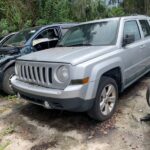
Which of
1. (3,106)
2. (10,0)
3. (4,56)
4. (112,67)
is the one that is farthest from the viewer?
(10,0)

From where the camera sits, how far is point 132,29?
5.61m

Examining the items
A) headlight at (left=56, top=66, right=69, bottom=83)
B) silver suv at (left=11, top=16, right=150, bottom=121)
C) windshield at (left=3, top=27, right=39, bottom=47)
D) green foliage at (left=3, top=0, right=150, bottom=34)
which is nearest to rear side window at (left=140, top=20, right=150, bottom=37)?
silver suv at (left=11, top=16, right=150, bottom=121)

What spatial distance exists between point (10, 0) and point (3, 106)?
342 inches

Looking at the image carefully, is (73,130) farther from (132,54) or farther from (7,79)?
(7,79)

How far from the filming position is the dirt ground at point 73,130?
379cm

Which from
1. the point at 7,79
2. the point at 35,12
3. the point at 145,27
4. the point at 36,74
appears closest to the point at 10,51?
the point at 7,79

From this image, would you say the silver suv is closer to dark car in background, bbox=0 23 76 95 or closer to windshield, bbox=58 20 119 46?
windshield, bbox=58 20 119 46

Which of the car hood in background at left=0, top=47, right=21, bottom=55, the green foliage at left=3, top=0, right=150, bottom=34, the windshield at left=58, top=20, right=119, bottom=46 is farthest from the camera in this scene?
the green foliage at left=3, top=0, right=150, bottom=34

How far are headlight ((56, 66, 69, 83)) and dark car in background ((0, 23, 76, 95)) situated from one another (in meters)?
2.40

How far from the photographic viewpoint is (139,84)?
639cm

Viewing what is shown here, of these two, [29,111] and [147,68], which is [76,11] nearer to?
[147,68]

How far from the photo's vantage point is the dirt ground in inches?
149

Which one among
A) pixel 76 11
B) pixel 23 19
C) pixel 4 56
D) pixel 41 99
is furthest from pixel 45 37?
pixel 76 11

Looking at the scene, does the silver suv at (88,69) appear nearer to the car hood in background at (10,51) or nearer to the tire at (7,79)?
the tire at (7,79)
